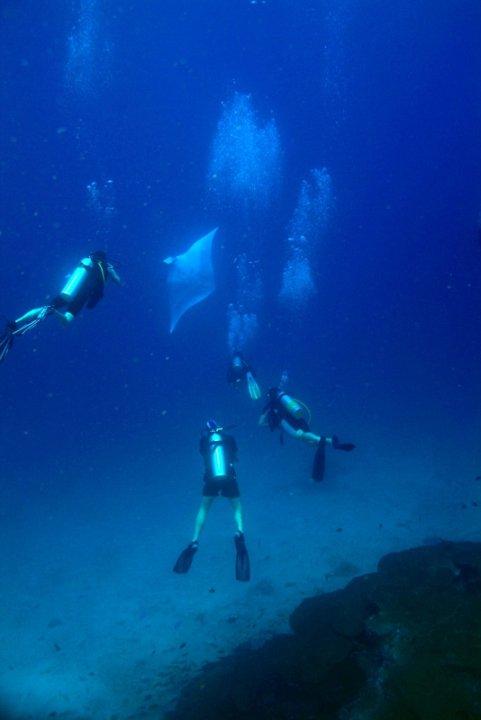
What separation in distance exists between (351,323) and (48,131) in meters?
48.3

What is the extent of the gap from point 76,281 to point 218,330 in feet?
167

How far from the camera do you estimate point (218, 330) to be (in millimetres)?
57469

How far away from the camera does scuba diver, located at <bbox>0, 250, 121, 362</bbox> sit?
6195mm

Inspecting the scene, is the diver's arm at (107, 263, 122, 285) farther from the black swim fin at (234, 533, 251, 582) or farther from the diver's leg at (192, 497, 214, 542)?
the black swim fin at (234, 533, 251, 582)

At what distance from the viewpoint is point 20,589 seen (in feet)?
35.7

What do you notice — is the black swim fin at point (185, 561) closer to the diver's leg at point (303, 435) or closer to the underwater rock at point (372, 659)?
the underwater rock at point (372, 659)

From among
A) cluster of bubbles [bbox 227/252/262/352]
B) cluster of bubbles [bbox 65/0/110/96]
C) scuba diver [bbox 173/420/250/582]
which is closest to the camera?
scuba diver [bbox 173/420/250/582]

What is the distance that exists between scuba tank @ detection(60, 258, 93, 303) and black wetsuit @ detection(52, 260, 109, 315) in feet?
0.07

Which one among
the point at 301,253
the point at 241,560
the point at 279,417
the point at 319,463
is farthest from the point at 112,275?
the point at 301,253

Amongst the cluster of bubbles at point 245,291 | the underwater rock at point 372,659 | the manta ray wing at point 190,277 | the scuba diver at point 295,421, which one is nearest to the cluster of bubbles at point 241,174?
the cluster of bubbles at point 245,291

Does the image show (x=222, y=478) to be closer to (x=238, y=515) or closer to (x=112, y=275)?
(x=238, y=515)

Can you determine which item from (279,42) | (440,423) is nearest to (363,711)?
(440,423)

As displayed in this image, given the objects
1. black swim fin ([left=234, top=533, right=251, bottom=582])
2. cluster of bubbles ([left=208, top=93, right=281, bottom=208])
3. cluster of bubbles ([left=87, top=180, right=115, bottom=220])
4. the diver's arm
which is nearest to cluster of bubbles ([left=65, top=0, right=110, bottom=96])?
cluster of bubbles ([left=87, top=180, right=115, bottom=220])

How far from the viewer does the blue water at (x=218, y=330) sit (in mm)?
8648
